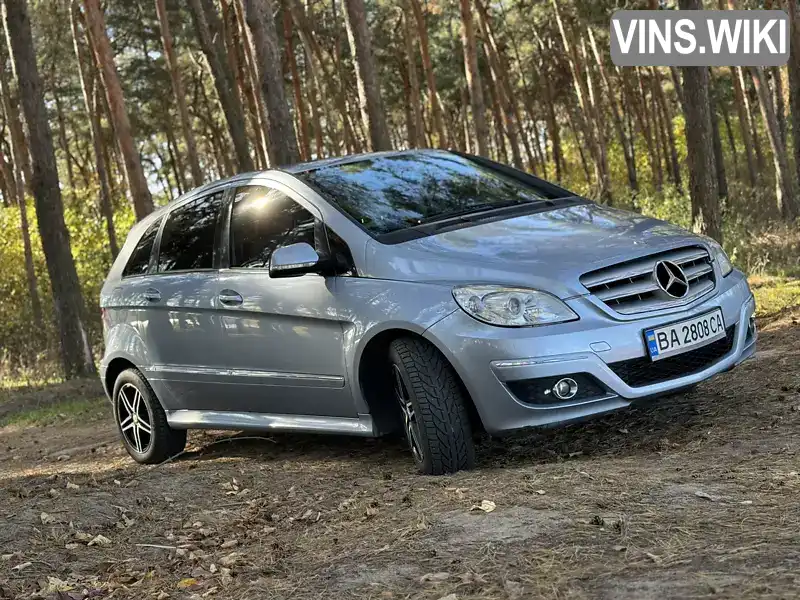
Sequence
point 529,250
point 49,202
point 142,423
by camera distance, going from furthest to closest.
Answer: point 49,202, point 142,423, point 529,250

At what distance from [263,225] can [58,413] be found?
21.9ft

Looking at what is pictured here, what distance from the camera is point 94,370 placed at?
590 inches

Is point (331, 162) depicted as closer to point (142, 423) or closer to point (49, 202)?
point (142, 423)

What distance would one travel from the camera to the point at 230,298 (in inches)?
227

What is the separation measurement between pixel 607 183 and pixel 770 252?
17.1m

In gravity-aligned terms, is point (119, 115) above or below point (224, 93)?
below

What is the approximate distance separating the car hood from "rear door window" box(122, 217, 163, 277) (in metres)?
2.33

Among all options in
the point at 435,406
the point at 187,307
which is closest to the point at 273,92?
the point at 187,307

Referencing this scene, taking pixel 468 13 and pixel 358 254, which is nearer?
pixel 358 254

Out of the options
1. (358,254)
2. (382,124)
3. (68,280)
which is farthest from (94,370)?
(358,254)

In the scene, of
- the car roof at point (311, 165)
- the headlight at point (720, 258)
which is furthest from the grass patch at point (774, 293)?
the car roof at point (311, 165)

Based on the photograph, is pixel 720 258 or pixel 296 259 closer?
pixel 296 259

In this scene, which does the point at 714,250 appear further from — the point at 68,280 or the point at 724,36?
the point at 724,36

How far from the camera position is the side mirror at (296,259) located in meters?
5.14
